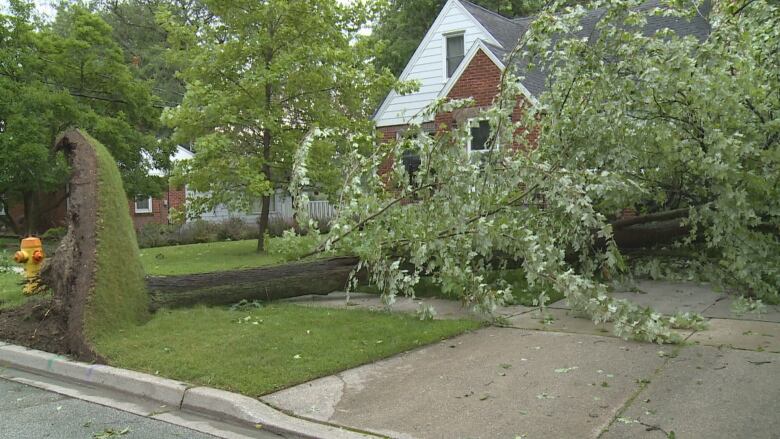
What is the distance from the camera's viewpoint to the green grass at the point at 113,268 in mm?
6137

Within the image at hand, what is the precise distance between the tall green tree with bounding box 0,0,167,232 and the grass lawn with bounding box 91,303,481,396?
11.4 metres

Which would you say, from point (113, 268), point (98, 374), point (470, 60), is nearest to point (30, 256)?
point (113, 268)

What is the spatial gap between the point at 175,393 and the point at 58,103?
1434cm

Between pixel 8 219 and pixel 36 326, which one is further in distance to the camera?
pixel 8 219

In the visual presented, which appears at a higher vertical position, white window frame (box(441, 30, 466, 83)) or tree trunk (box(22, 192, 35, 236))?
white window frame (box(441, 30, 466, 83))

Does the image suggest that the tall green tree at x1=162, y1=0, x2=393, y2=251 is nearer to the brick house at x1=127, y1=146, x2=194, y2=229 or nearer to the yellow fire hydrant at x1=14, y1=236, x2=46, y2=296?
the yellow fire hydrant at x1=14, y1=236, x2=46, y2=296

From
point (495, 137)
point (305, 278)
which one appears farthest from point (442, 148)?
point (305, 278)

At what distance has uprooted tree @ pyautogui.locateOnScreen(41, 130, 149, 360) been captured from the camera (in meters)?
6.07

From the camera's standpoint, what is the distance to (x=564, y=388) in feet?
14.8

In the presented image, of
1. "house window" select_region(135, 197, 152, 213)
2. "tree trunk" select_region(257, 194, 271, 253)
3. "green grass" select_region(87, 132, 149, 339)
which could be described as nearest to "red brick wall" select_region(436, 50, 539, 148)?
"tree trunk" select_region(257, 194, 271, 253)

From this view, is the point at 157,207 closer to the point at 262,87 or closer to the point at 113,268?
the point at 262,87

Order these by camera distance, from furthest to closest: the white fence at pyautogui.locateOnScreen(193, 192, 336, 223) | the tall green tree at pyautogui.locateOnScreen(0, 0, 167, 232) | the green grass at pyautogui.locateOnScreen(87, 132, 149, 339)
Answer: the white fence at pyautogui.locateOnScreen(193, 192, 336, 223) < the tall green tree at pyautogui.locateOnScreen(0, 0, 167, 232) < the green grass at pyautogui.locateOnScreen(87, 132, 149, 339)

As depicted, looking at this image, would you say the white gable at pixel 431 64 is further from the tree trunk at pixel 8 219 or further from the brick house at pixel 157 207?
the brick house at pixel 157 207

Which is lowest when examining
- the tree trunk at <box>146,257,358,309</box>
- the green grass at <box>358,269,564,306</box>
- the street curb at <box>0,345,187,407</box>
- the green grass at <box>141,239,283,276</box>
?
the street curb at <box>0,345,187,407</box>
